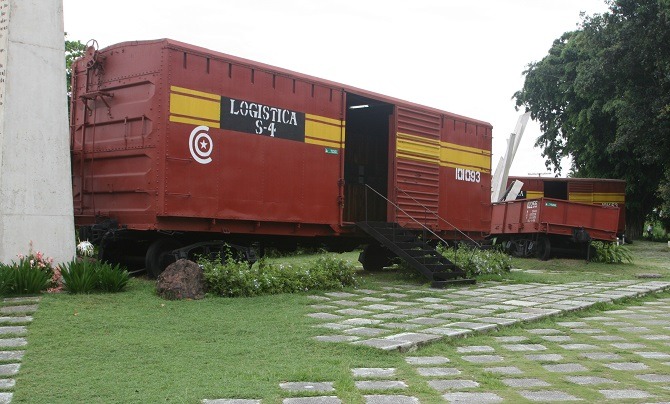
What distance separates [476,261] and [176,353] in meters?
8.11

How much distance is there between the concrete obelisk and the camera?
7.89 metres

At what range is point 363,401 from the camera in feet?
13.4

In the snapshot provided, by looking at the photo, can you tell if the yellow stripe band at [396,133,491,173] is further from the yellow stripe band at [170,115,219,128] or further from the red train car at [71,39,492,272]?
the yellow stripe band at [170,115,219,128]

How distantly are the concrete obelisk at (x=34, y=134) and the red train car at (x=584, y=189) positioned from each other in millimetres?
20581

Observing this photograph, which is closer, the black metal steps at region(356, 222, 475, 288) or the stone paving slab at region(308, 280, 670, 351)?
the stone paving slab at region(308, 280, 670, 351)

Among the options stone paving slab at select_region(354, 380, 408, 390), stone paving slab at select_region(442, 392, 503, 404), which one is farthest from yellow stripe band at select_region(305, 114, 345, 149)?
stone paving slab at select_region(442, 392, 503, 404)

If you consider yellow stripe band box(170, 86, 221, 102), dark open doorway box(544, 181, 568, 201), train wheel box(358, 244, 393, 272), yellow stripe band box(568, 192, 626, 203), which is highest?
yellow stripe band box(170, 86, 221, 102)

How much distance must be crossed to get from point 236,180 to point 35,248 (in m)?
2.90

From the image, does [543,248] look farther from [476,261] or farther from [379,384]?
[379,384]

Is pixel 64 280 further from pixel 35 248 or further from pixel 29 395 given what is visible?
pixel 29 395

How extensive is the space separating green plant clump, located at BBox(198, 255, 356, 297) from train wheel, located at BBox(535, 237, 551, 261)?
974cm

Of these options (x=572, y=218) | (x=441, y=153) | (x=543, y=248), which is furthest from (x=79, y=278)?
(x=543, y=248)

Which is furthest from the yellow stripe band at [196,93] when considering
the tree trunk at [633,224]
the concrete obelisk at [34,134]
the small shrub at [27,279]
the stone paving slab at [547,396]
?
the tree trunk at [633,224]

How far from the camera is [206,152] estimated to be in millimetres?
9297
